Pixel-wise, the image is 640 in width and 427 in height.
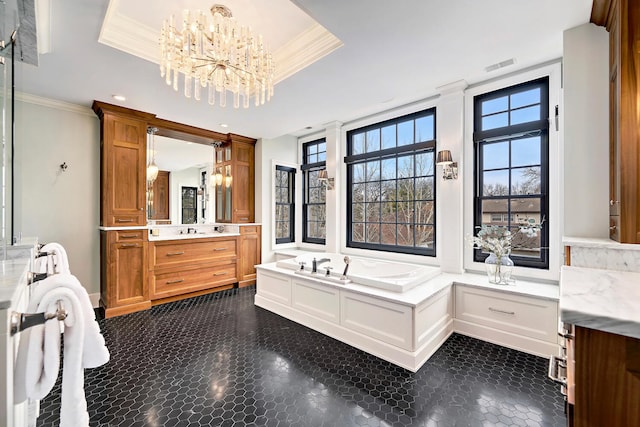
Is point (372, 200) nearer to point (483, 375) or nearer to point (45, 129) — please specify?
point (483, 375)

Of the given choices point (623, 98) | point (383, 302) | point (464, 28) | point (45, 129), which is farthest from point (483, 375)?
point (45, 129)

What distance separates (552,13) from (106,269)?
4933 mm

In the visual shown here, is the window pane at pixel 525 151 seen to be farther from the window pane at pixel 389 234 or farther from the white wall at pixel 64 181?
the white wall at pixel 64 181

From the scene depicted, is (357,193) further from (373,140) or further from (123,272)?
(123,272)

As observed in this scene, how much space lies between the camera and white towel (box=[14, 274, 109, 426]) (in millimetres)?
790

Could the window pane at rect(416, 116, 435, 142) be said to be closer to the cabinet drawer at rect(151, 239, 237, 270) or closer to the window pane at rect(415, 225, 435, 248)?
the window pane at rect(415, 225, 435, 248)

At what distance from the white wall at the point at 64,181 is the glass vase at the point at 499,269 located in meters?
4.76

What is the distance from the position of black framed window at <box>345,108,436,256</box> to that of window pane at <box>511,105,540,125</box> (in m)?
0.90

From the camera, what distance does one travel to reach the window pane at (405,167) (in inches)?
159

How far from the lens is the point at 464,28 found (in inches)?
82.4

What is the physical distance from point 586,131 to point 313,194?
13.4 ft

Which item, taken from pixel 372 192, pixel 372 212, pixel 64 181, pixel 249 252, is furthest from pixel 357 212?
pixel 64 181

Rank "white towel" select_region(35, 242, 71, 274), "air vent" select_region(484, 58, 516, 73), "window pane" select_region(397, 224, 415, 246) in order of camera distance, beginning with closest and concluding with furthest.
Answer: "white towel" select_region(35, 242, 71, 274) → "air vent" select_region(484, 58, 516, 73) → "window pane" select_region(397, 224, 415, 246)

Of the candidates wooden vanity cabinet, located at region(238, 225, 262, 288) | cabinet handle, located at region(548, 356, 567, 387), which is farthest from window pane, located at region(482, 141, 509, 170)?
wooden vanity cabinet, located at region(238, 225, 262, 288)
